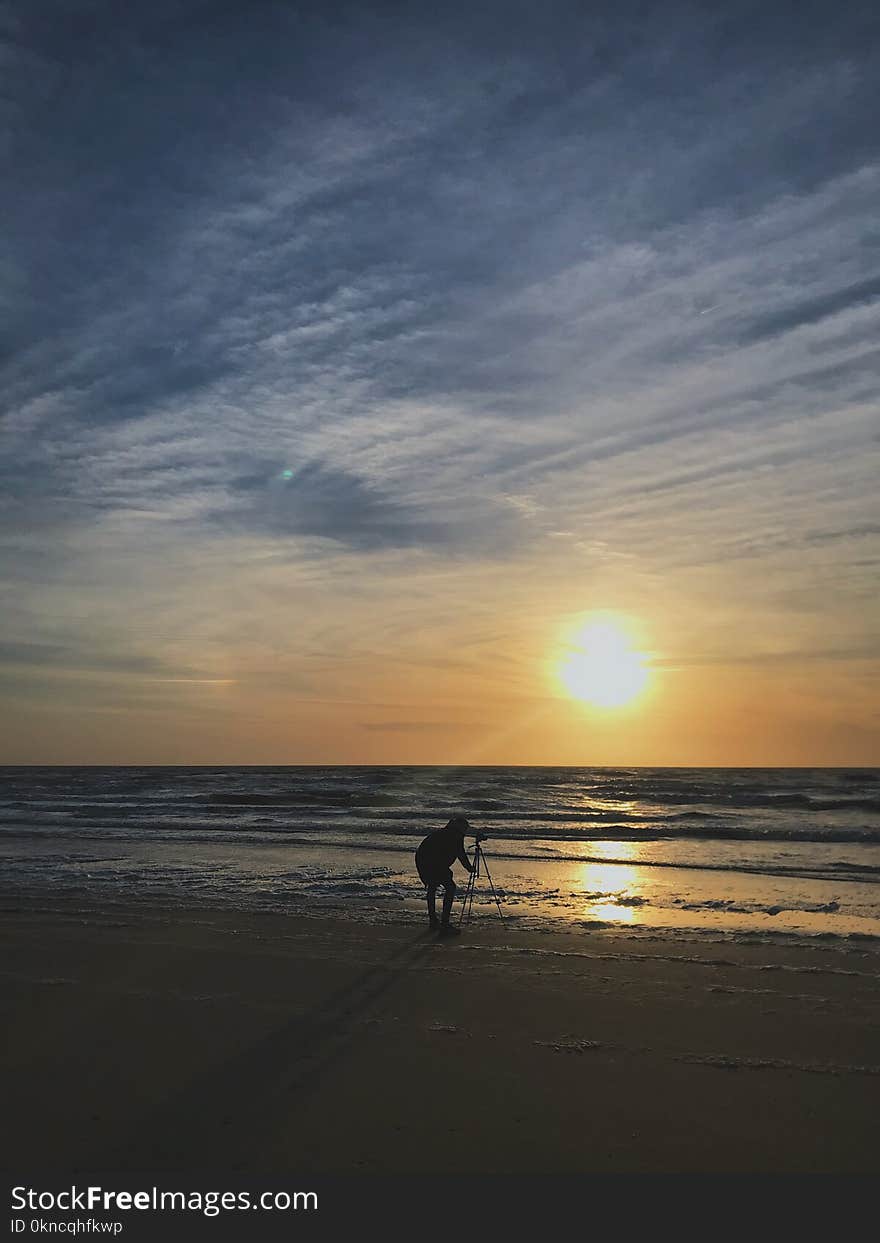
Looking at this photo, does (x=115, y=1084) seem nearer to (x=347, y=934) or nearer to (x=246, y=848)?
(x=347, y=934)

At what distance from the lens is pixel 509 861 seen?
69.5ft

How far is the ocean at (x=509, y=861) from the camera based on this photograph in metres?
13.4

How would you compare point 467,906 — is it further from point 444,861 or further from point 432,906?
point 444,861

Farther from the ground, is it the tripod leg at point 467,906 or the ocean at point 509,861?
the tripod leg at point 467,906

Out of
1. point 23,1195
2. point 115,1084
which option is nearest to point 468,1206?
point 23,1195

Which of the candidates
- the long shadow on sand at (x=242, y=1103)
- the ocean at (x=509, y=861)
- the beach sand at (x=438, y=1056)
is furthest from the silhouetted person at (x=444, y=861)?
the long shadow on sand at (x=242, y=1103)

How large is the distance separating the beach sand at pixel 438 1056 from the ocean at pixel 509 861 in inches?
105

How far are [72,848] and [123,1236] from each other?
20739 mm

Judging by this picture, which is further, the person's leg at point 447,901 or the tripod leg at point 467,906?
the tripod leg at point 467,906

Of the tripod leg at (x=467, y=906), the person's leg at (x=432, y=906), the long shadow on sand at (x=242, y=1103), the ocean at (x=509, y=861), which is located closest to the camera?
the long shadow on sand at (x=242, y=1103)

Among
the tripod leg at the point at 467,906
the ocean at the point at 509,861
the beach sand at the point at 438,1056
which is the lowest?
the ocean at the point at 509,861

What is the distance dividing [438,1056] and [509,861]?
14966mm

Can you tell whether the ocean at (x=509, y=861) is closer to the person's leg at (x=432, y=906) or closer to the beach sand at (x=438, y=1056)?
the person's leg at (x=432, y=906)

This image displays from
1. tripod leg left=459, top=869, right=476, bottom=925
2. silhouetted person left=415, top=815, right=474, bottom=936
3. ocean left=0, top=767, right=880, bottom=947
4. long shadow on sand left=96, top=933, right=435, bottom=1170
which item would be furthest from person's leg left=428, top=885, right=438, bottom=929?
long shadow on sand left=96, top=933, right=435, bottom=1170
